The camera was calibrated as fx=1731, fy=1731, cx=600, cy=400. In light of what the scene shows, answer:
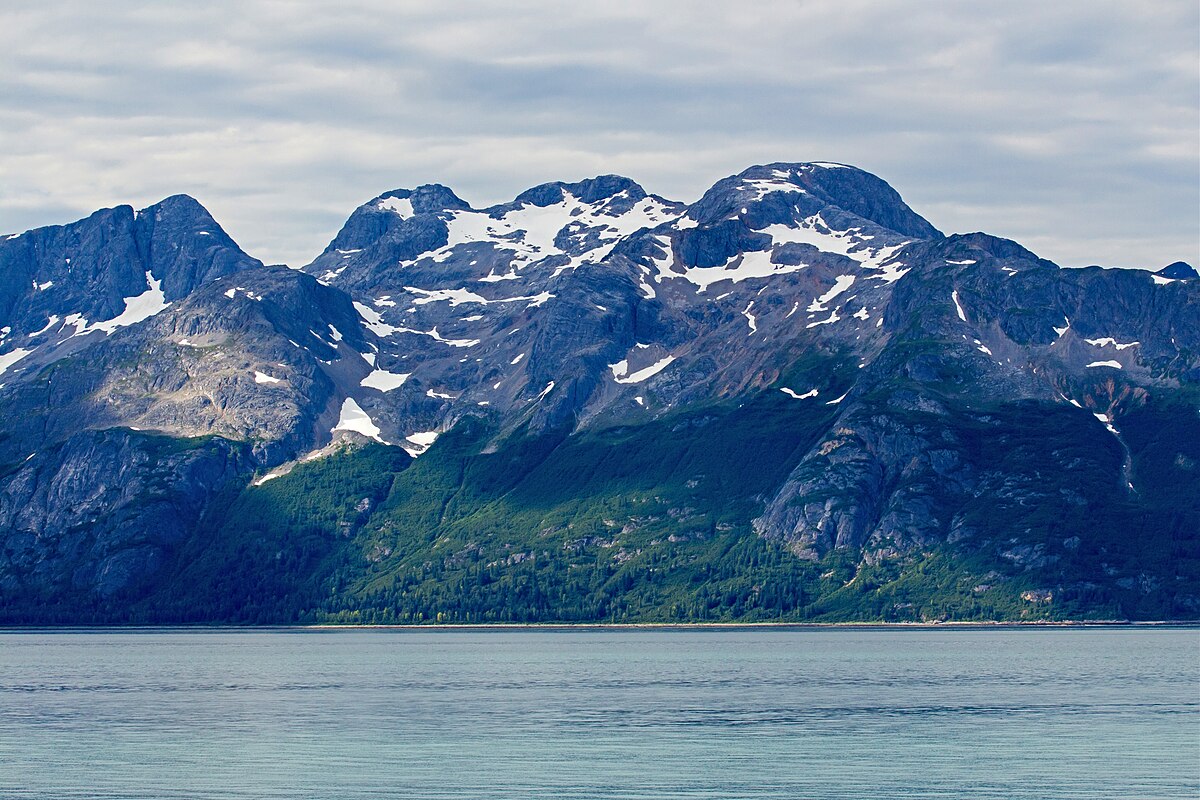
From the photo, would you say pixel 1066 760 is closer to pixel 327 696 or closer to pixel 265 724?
pixel 265 724

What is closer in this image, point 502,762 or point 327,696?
point 502,762

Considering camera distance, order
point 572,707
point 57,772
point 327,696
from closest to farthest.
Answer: point 57,772
point 572,707
point 327,696

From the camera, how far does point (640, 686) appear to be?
177 metres

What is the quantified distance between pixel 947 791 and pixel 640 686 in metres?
85.0

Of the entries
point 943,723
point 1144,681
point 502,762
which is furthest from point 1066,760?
point 1144,681

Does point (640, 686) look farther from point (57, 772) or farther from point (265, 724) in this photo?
point (57, 772)

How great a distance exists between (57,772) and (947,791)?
52268mm

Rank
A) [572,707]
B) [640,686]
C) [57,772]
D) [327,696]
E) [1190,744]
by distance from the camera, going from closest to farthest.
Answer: [57,772] < [1190,744] < [572,707] < [327,696] < [640,686]

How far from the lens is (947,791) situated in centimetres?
9362

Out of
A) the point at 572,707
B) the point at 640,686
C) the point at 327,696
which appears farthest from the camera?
the point at 640,686

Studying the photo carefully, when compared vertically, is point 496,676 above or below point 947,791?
below

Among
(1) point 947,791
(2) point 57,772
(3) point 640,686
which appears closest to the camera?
(1) point 947,791

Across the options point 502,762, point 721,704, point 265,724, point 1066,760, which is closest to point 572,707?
point 721,704

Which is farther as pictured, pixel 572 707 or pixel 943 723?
pixel 572 707
